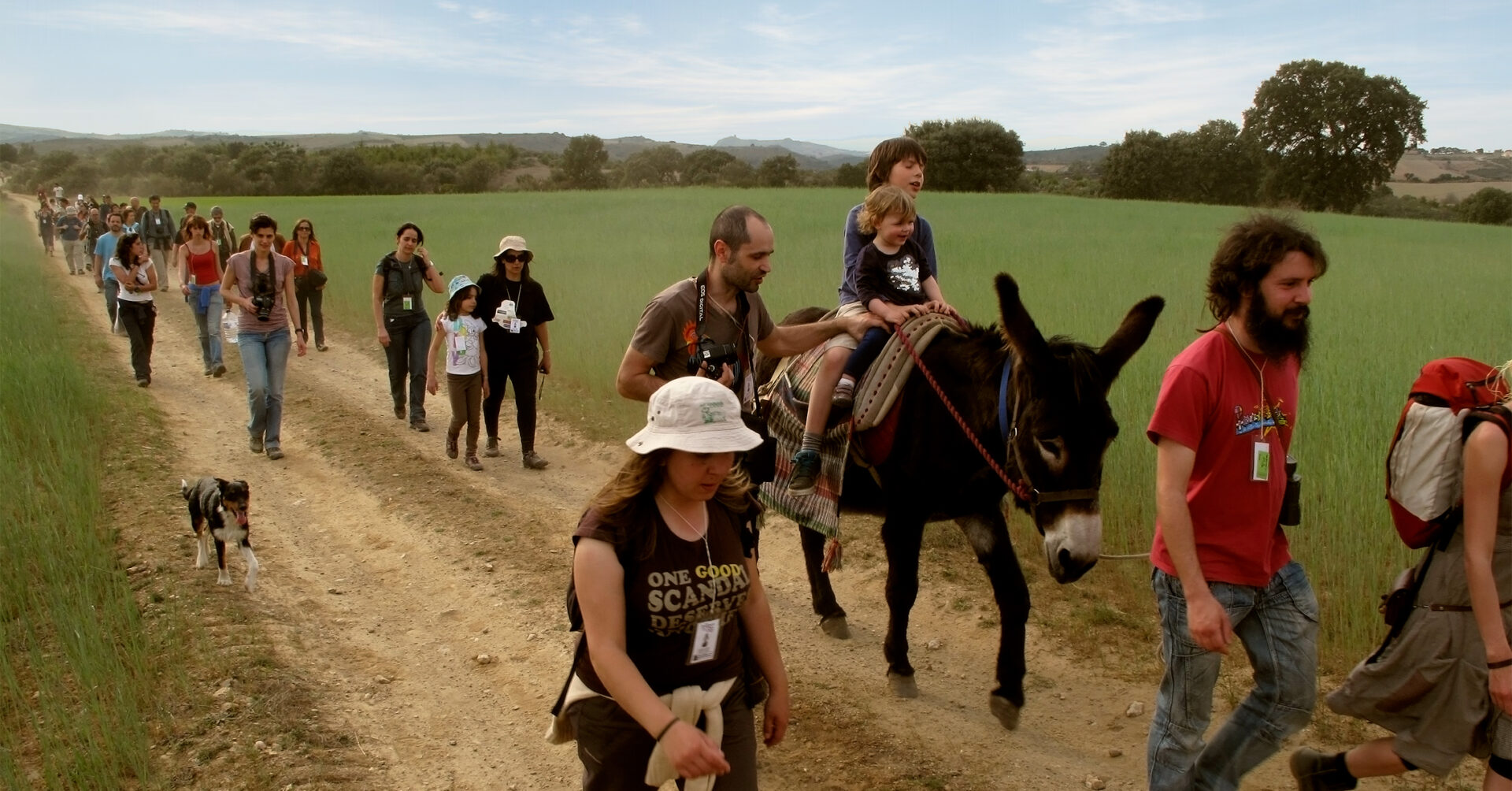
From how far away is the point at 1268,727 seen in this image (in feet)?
10.6

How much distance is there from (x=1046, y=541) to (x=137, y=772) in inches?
136

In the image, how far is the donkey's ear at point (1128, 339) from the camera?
3.92 metres

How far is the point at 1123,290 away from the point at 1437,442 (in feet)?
39.4

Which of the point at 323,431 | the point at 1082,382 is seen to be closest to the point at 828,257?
the point at 323,431

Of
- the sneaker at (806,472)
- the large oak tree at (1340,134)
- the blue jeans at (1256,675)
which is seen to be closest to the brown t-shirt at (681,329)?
the sneaker at (806,472)

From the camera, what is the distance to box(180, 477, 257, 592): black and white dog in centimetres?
625

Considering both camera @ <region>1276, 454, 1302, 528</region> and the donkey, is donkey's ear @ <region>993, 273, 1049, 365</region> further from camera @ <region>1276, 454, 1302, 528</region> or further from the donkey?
camera @ <region>1276, 454, 1302, 528</region>

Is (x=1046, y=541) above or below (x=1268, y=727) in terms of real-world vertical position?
above

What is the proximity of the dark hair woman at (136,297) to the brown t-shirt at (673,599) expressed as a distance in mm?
11751

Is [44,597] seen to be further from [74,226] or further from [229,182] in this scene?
[229,182]

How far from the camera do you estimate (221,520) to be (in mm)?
6242

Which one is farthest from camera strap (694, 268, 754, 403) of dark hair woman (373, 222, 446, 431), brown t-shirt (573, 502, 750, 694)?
dark hair woman (373, 222, 446, 431)

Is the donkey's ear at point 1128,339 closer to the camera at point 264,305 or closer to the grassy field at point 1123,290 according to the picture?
the grassy field at point 1123,290

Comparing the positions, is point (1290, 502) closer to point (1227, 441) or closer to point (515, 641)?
point (1227, 441)
